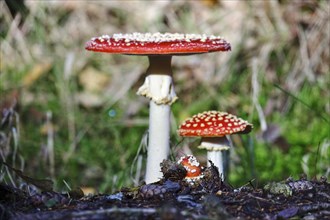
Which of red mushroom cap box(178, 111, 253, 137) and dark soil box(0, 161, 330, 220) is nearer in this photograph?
dark soil box(0, 161, 330, 220)

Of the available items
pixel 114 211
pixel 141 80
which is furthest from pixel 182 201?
pixel 141 80

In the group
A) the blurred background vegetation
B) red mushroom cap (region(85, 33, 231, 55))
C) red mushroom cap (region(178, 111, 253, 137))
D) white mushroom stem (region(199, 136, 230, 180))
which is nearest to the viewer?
red mushroom cap (region(85, 33, 231, 55))

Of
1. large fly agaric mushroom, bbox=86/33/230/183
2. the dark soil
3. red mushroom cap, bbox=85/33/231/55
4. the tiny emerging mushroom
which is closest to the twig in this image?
the dark soil

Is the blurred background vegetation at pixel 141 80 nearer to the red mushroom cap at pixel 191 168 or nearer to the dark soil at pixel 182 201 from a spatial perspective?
the red mushroom cap at pixel 191 168

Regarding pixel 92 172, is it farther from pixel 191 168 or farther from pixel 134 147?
pixel 191 168

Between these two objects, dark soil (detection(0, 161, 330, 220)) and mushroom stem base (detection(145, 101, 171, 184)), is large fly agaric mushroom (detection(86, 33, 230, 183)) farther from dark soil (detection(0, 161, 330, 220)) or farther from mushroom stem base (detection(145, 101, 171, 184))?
dark soil (detection(0, 161, 330, 220))

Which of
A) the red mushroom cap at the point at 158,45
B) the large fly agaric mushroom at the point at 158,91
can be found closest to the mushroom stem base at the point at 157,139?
the large fly agaric mushroom at the point at 158,91

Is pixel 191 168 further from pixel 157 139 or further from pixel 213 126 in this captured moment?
pixel 157 139
